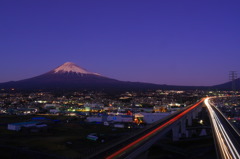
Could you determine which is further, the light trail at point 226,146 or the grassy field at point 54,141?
the grassy field at point 54,141

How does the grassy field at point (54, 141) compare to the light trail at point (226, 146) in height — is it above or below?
below

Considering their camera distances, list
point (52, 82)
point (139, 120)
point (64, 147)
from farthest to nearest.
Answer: point (52, 82), point (139, 120), point (64, 147)

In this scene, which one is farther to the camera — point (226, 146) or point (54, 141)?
point (54, 141)

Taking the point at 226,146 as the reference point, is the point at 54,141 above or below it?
below

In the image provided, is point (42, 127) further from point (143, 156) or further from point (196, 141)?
point (143, 156)

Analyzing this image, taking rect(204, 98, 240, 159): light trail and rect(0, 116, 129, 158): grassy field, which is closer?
rect(204, 98, 240, 159): light trail

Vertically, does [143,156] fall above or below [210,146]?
above

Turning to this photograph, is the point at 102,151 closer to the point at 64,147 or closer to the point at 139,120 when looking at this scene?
the point at 64,147

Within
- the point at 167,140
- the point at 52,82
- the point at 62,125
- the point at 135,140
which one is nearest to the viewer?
the point at 135,140

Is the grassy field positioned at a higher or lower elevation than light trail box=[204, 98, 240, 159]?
lower

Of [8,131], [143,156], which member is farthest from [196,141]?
[8,131]

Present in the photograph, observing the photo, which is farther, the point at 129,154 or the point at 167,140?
the point at 167,140
